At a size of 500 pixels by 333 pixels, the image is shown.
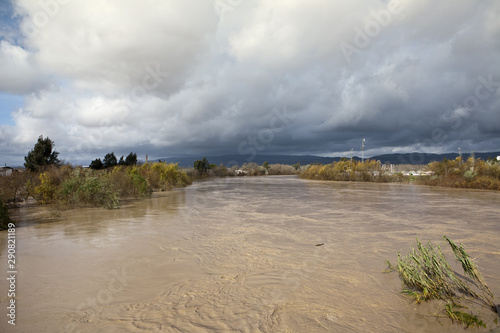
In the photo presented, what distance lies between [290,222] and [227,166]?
5622 cm

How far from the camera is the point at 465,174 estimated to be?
97.1 feet

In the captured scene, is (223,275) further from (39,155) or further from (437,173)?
(437,173)

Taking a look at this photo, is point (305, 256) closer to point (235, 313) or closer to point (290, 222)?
point (235, 313)

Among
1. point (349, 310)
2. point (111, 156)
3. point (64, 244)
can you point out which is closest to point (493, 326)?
point (349, 310)

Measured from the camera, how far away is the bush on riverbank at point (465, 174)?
27.8m

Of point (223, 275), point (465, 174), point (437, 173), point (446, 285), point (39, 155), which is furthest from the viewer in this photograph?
point (437, 173)

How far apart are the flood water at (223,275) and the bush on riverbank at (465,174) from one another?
2075 centimetres

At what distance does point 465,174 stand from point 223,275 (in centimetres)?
3236

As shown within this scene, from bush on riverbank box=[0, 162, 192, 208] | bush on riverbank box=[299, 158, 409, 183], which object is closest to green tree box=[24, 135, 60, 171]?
bush on riverbank box=[0, 162, 192, 208]

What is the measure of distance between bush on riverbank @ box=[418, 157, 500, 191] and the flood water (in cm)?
2075

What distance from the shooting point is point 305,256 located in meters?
6.87

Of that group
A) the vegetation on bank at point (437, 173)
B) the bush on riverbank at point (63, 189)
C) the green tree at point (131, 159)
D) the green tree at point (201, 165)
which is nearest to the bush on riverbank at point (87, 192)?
the bush on riverbank at point (63, 189)

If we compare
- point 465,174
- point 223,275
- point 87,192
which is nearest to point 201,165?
point 465,174

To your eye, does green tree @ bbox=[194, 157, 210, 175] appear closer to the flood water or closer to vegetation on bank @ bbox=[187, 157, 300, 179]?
vegetation on bank @ bbox=[187, 157, 300, 179]
